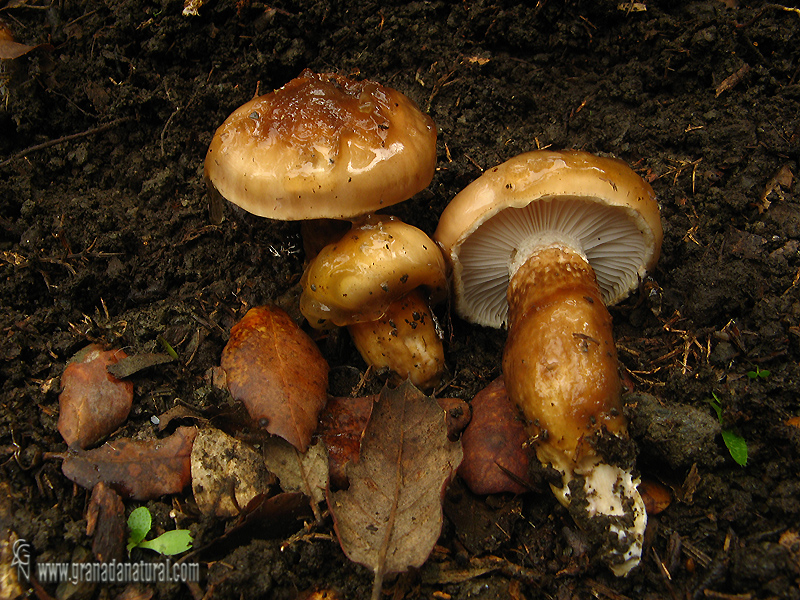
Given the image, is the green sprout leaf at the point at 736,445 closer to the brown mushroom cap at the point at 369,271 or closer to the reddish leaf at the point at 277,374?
the brown mushroom cap at the point at 369,271

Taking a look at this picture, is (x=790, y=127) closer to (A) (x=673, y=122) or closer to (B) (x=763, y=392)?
(A) (x=673, y=122)

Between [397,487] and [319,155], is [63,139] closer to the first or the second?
[319,155]

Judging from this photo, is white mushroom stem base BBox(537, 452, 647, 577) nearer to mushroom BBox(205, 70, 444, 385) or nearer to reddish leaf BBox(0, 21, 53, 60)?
mushroom BBox(205, 70, 444, 385)

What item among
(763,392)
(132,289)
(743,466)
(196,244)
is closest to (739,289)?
(763,392)

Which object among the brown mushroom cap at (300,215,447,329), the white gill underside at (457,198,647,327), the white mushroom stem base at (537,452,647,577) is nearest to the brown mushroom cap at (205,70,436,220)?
the brown mushroom cap at (300,215,447,329)

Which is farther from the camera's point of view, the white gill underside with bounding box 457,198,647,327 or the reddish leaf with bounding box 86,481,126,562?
the white gill underside with bounding box 457,198,647,327

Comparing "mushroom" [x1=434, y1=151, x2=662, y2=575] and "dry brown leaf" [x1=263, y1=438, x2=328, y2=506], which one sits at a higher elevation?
"mushroom" [x1=434, y1=151, x2=662, y2=575]
